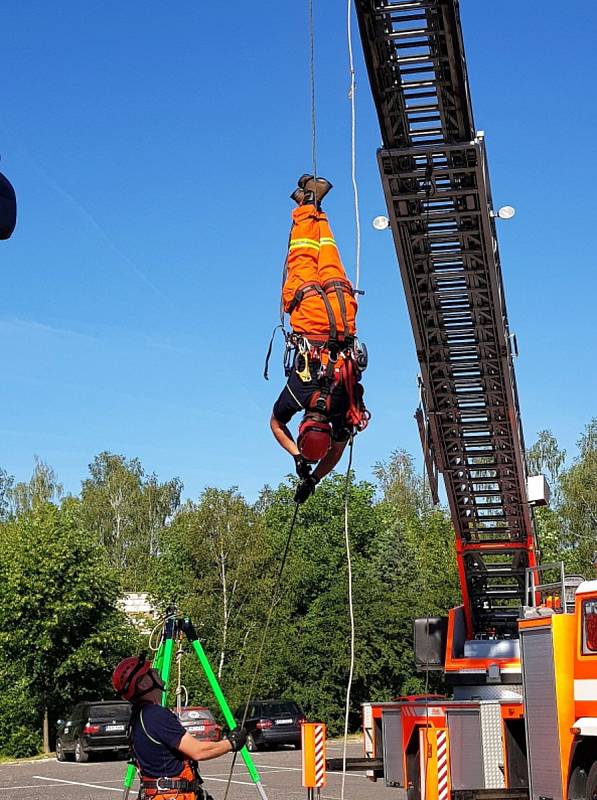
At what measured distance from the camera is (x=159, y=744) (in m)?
6.41

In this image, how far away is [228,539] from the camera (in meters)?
36.8

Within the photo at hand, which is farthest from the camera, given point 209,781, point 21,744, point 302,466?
point 21,744

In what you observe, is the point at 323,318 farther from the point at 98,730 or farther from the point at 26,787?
the point at 98,730

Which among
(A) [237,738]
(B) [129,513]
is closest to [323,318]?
(A) [237,738]

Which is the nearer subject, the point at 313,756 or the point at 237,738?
the point at 237,738

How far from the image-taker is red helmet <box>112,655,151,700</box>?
645 cm

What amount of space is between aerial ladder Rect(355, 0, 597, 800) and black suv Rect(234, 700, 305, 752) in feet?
50.4

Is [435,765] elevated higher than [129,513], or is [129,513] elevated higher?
[129,513]

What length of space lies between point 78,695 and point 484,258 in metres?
27.5

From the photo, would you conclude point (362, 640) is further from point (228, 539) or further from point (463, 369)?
point (463, 369)

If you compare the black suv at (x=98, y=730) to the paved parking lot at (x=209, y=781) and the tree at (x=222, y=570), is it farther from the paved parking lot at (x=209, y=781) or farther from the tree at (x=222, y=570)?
the tree at (x=222, y=570)

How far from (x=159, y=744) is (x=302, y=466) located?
A: 1.79 meters

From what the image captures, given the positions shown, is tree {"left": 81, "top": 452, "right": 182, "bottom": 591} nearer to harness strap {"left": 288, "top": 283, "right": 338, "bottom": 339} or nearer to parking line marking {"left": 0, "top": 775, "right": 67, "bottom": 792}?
parking line marking {"left": 0, "top": 775, "right": 67, "bottom": 792}

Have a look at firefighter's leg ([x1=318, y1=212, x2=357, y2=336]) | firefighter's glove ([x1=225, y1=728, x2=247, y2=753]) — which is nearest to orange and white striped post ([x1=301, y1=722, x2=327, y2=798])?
firefighter's glove ([x1=225, y1=728, x2=247, y2=753])
